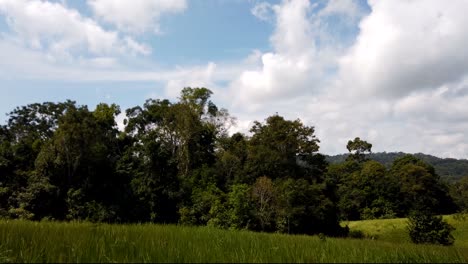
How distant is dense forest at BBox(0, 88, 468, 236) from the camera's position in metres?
33.1

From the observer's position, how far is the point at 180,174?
43.2m

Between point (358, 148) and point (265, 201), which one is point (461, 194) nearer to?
point (358, 148)

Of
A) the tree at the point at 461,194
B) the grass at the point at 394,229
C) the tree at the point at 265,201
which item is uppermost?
the tree at the point at 461,194

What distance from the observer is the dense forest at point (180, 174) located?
109 feet

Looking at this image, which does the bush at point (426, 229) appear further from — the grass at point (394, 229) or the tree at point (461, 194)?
the tree at point (461, 194)

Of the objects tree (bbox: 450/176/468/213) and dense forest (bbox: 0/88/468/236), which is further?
tree (bbox: 450/176/468/213)

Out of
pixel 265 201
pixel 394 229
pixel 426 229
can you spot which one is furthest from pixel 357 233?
pixel 426 229

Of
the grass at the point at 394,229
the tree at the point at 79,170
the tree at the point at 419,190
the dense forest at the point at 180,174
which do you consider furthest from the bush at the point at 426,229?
the tree at the point at 419,190

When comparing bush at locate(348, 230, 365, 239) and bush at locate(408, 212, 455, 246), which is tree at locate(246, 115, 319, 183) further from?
bush at locate(408, 212, 455, 246)

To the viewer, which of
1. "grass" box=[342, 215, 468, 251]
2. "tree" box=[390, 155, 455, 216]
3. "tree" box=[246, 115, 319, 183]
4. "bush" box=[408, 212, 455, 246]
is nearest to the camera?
"bush" box=[408, 212, 455, 246]

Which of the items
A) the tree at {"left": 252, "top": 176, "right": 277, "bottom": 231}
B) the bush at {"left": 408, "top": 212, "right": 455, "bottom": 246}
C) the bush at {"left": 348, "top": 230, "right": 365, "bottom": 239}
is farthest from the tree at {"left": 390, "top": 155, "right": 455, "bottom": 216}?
the bush at {"left": 408, "top": 212, "right": 455, "bottom": 246}

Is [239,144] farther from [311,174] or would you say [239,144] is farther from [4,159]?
[4,159]

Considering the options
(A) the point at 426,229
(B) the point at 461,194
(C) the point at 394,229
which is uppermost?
(B) the point at 461,194

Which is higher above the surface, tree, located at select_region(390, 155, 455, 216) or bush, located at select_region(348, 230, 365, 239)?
tree, located at select_region(390, 155, 455, 216)
